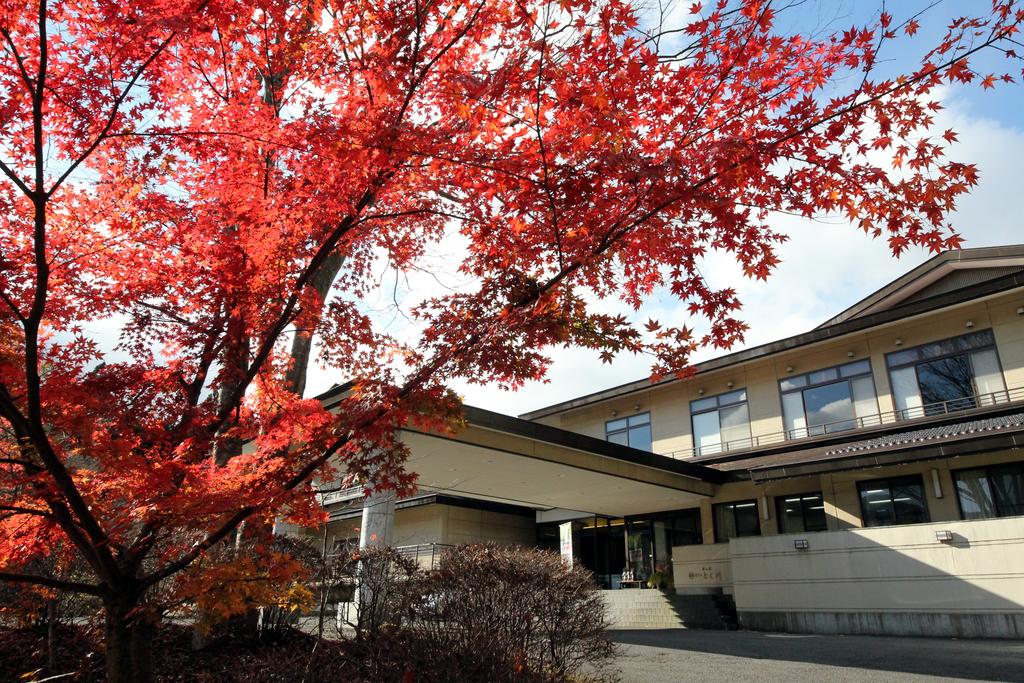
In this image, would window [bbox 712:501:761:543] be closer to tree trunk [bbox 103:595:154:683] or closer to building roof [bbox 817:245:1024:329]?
building roof [bbox 817:245:1024:329]

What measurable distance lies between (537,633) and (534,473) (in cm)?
904

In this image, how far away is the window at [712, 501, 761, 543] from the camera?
63.3 feet

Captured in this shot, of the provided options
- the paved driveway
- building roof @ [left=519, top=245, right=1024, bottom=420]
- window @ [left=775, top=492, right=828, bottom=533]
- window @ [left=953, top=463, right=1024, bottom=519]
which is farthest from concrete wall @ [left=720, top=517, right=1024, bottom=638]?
building roof @ [left=519, top=245, right=1024, bottom=420]

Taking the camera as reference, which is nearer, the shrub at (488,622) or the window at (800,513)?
the shrub at (488,622)

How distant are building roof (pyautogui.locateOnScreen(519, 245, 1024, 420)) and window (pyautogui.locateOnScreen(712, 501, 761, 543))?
4492 millimetres

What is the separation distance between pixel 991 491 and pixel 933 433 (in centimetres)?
176

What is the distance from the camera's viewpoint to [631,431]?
2422 cm

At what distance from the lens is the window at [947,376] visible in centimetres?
1622

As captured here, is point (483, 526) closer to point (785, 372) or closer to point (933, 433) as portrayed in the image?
point (785, 372)

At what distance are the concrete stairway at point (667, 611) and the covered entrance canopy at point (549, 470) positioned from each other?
2855 millimetres

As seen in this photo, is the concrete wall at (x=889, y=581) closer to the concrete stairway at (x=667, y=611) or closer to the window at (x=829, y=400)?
the concrete stairway at (x=667, y=611)

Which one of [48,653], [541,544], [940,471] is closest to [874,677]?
[940,471]

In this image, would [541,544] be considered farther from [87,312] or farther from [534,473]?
[87,312]

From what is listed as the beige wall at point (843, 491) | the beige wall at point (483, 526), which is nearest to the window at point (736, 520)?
the beige wall at point (843, 491)
